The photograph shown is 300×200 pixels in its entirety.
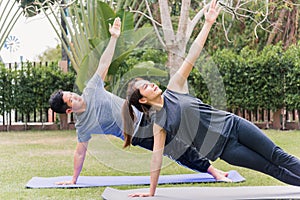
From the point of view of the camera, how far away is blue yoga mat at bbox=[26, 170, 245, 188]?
15.4 feet

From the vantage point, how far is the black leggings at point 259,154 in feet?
11.8

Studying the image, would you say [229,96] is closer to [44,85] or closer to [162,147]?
[44,85]

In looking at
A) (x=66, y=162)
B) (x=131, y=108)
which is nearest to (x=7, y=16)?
(x=66, y=162)

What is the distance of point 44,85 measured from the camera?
34.7ft

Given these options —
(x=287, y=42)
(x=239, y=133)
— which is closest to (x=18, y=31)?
(x=287, y=42)

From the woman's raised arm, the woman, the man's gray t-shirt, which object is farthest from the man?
the woman's raised arm

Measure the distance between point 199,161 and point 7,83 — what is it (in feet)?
22.8

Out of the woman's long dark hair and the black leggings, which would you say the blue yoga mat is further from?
the black leggings

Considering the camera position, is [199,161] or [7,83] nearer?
[199,161]

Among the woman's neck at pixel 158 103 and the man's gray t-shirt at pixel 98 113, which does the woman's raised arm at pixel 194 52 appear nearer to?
the woman's neck at pixel 158 103

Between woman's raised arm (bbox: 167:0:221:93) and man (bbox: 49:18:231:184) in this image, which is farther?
man (bbox: 49:18:231:184)

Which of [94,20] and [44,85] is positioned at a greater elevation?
[94,20]

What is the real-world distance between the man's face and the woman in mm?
829

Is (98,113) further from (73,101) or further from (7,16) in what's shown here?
(7,16)
